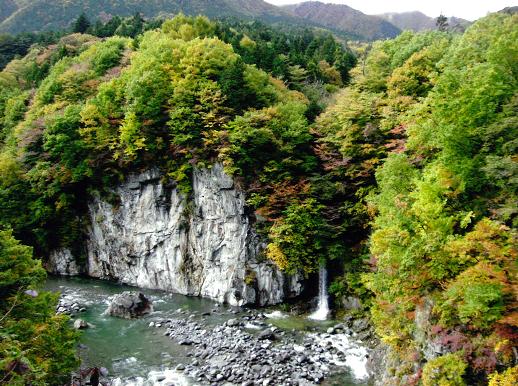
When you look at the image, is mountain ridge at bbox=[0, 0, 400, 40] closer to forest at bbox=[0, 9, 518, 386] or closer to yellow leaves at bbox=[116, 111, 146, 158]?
forest at bbox=[0, 9, 518, 386]

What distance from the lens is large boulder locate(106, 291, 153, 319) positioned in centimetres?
2859

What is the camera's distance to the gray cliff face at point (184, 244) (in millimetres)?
29797

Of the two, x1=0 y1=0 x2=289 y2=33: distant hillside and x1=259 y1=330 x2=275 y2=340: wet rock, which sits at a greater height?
x1=0 y1=0 x2=289 y2=33: distant hillside

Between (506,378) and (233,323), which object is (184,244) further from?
(506,378)

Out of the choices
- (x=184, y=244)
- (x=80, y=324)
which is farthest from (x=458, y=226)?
(x=80, y=324)

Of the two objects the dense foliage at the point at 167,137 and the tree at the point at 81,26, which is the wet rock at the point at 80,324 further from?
the tree at the point at 81,26

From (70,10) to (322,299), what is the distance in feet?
435

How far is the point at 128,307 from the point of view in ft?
94.3

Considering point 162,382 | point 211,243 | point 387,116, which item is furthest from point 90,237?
point 387,116

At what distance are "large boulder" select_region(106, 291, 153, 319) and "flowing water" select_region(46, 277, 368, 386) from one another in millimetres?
454

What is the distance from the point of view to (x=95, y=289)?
115ft

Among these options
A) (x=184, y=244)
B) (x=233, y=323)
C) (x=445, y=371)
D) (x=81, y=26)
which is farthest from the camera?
(x=81, y=26)

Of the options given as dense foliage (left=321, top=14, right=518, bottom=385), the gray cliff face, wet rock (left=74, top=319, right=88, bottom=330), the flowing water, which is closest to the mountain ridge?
the gray cliff face

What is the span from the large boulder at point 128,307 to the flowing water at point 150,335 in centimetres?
45
